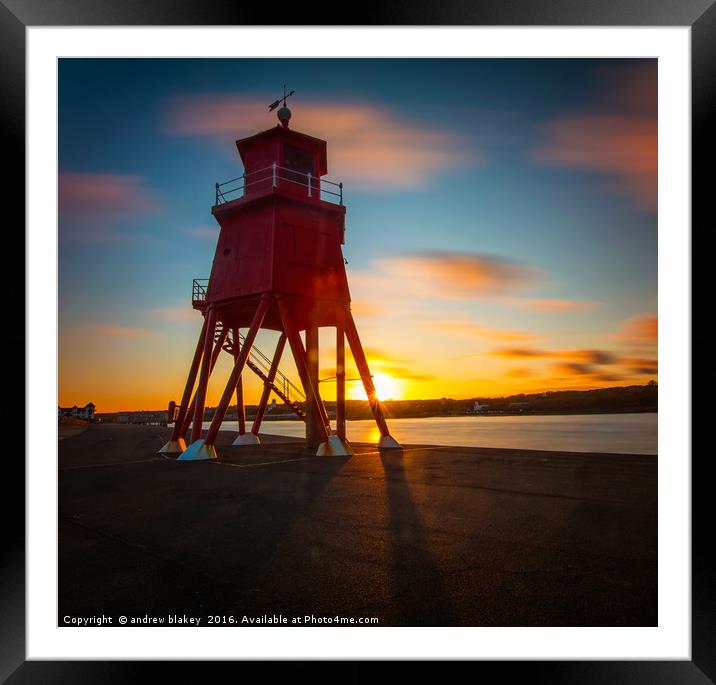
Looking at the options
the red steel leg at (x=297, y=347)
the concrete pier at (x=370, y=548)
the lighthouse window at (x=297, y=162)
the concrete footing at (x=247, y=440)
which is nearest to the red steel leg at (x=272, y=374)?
the concrete footing at (x=247, y=440)

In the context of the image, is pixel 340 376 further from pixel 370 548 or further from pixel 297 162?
pixel 370 548

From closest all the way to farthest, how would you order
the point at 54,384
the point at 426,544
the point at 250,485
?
1. the point at 54,384
2. the point at 426,544
3. the point at 250,485

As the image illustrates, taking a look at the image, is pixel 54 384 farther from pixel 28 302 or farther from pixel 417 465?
pixel 417 465

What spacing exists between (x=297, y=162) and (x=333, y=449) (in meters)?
9.84

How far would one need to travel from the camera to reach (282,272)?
→ 15594mm

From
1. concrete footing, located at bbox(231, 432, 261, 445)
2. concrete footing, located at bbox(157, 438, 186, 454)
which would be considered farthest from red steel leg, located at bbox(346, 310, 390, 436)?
concrete footing, located at bbox(157, 438, 186, 454)

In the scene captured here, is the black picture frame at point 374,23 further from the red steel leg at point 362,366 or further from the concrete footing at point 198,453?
the red steel leg at point 362,366

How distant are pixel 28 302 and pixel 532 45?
19.4 feet

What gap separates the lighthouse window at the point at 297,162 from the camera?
1695cm

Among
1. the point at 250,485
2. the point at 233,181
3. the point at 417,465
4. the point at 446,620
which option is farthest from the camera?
the point at 233,181

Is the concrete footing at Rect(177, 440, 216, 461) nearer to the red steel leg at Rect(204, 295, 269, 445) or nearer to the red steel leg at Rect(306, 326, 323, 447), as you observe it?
the red steel leg at Rect(204, 295, 269, 445)

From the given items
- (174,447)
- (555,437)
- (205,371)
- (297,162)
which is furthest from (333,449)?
(555,437)

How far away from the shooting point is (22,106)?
16.0ft

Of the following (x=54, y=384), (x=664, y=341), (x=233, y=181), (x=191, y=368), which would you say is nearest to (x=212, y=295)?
(x=191, y=368)
